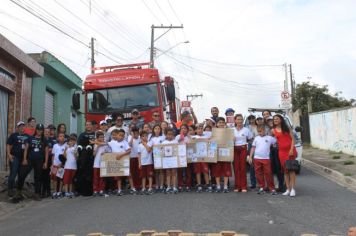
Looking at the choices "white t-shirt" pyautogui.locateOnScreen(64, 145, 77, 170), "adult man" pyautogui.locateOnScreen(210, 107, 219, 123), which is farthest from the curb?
"white t-shirt" pyautogui.locateOnScreen(64, 145, 77, 170)

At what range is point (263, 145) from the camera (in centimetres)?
1024

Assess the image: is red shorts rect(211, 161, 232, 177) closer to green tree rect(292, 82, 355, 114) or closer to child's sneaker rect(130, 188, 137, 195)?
child's sneaker rect(130, 188, 137, 195)

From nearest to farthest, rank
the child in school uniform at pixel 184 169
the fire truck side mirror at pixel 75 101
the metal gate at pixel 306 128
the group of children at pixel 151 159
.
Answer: the group of children at pixel 151 159
the child in school uniform at pixel 184 169
the fire truck side mirror at pixel 75 101
the metal gate at pixel 306 128

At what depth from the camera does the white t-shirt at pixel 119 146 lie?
10867 mm

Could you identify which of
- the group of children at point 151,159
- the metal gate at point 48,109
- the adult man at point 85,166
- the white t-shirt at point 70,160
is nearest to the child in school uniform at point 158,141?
the group of children at point 151,159

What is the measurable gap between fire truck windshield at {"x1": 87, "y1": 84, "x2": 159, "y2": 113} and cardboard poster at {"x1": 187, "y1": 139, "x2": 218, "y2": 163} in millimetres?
3024

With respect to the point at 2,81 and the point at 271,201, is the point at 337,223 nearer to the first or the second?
the point at 271,201

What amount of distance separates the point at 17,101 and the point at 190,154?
25.0ft

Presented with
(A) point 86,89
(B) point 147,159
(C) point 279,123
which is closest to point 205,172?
(B) point 147,159

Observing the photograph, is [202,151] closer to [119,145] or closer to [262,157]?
[262,157]

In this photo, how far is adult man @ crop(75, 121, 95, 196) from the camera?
10859mm

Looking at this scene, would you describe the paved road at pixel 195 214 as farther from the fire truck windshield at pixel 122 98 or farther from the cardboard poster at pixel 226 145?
the fire truck windshield at pixel 122 98

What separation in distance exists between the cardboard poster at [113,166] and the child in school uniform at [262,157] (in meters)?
2.78

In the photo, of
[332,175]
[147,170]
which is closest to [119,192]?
[147,170]
